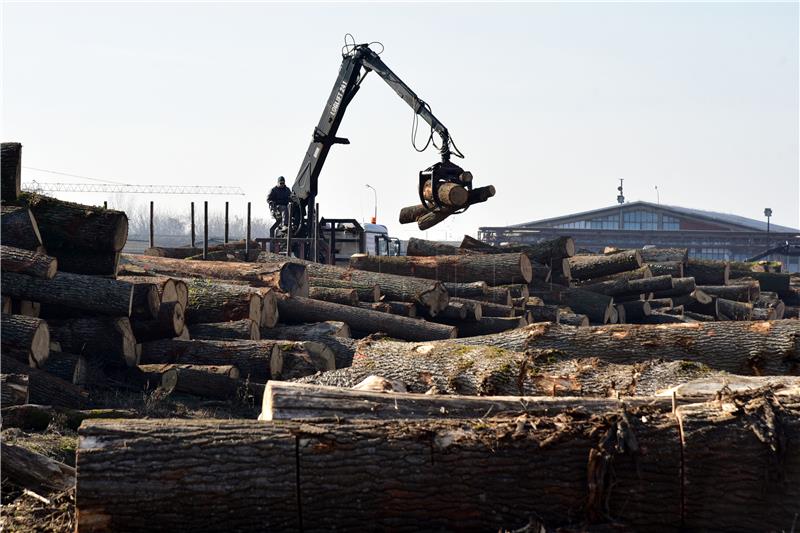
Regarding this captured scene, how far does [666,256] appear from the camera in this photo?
23.5m

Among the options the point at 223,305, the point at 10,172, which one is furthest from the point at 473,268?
the point at 10,172

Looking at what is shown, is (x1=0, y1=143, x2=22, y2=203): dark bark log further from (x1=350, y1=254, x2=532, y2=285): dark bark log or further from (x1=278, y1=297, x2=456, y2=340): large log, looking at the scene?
(x1=350, y1=254, x2=532, y2=285): dark bark log

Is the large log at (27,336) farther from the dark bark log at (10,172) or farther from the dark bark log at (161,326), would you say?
the dark bark log at (10,172)

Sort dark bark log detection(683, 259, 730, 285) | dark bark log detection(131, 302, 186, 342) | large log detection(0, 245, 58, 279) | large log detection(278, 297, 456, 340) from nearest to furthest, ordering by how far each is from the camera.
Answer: large log detection(0, 245, 58, 279) → dark bark log detection(131, 302, 186, 342) → large log detection(278, 297, 456, 340) → dark bark log detection(683, 259, 730, 285)

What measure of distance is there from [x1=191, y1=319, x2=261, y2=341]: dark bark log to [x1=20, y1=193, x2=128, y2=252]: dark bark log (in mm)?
1477

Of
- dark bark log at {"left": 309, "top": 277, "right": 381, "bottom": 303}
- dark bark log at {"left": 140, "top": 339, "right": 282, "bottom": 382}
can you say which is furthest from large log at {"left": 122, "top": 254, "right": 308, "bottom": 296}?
dark bark log at {"left": 140, "top": 339, "right": 282, "bottom": 382}

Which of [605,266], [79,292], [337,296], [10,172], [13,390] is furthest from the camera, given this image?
[605,266]

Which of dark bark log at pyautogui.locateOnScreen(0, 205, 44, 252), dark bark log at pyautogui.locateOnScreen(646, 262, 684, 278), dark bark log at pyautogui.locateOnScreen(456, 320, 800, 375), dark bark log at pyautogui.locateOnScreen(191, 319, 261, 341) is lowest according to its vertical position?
dark bark log at pyautogui.locateOnScreen(191, 319, 261, 341)

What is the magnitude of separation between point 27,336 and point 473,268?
8.92 m

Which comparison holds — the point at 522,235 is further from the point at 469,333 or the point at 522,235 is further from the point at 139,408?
the point at 139,408

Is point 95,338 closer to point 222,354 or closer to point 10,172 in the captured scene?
point 222,354

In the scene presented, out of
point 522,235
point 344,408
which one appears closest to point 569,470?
point 344,408

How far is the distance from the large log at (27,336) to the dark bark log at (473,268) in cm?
834

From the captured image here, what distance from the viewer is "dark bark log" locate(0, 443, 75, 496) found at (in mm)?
6863
